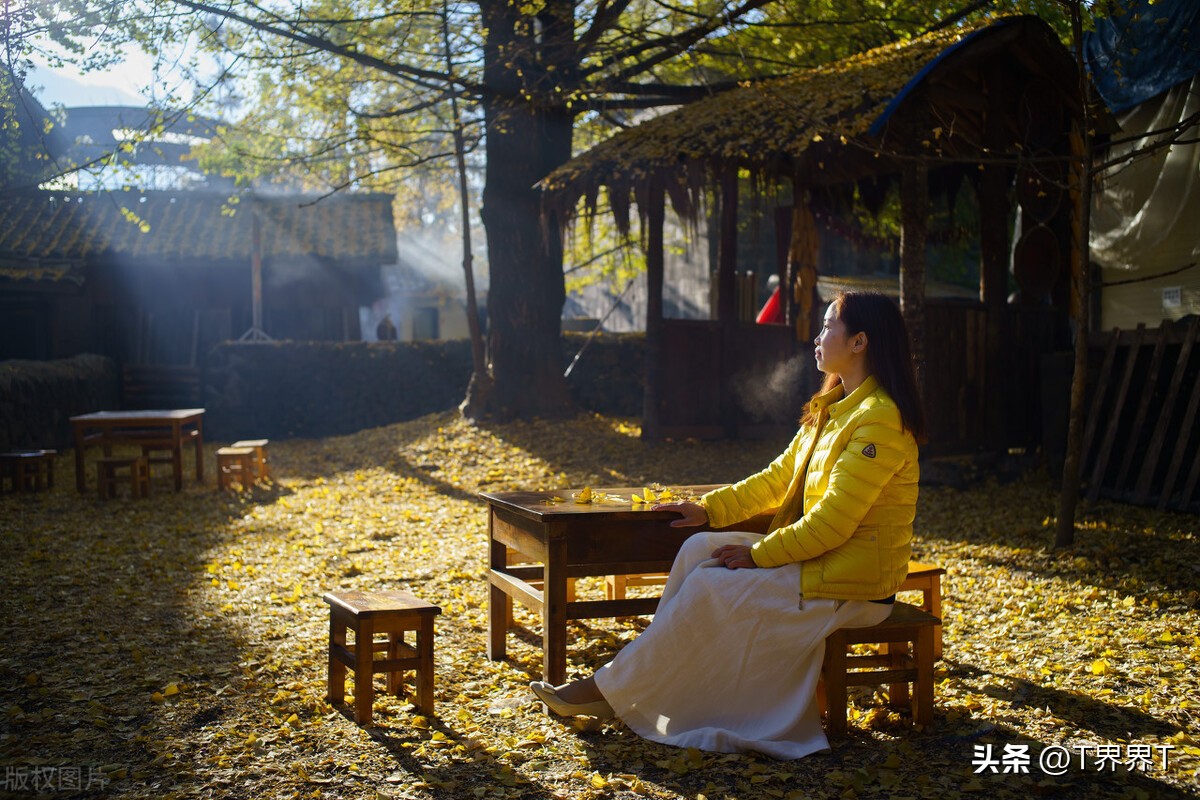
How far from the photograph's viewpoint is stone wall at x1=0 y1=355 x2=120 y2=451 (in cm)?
1288

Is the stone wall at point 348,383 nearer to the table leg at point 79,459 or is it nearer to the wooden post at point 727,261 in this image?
the wooden post at point 727,261

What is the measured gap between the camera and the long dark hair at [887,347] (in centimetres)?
374

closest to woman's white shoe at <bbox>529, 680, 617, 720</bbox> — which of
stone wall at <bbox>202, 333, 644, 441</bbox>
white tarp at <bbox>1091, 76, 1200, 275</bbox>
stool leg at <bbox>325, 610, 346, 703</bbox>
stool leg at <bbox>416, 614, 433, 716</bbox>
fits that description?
stool leg at <bbox>416, 614, 433, 716</bbox>

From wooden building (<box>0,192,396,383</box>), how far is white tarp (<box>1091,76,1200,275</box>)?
13.6 meters

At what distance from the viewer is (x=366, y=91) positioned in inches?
682

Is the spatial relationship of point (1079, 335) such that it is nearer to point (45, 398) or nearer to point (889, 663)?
point (889, 663)

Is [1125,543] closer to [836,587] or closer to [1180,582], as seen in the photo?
[1180,582]

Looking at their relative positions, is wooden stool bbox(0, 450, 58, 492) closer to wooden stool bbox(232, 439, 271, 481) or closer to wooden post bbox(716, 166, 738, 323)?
wooden stool bbox(232, 439, 271, 481)

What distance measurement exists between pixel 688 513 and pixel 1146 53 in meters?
8.22

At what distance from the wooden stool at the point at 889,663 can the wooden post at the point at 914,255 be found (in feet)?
18.3

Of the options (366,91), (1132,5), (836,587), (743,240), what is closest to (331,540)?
(836,587)

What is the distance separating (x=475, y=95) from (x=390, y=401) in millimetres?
5642

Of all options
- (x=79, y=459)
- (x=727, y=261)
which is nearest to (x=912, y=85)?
(x=727, y=261)

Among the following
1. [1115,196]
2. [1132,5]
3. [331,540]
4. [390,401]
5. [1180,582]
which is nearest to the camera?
[1180,582]
